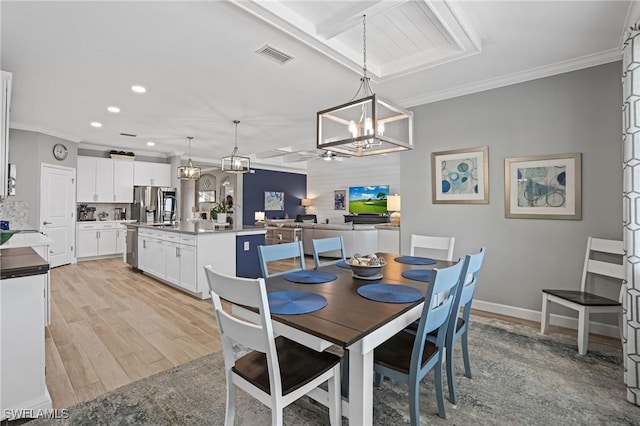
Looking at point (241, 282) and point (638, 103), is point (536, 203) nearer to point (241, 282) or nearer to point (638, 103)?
point (638, 103)

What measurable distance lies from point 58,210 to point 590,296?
27.2ft

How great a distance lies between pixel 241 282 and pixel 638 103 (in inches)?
105

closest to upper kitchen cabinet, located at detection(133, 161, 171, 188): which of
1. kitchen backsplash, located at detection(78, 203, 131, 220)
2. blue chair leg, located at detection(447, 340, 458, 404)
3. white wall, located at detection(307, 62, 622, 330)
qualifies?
kitchen backsplash, located at detection(78, 203, 131, 220)

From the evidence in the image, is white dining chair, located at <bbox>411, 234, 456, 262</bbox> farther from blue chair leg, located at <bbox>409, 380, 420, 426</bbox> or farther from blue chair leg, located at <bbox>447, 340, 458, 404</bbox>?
blue chair leg, located at <bbox>409, 380, 420, 426</bbox>

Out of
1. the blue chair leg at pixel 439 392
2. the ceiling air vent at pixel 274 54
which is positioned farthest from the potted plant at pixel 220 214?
the blue chair leg at pixel 439 392

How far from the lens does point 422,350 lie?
4.81 ft

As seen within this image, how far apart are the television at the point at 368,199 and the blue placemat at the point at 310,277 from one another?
8.01m

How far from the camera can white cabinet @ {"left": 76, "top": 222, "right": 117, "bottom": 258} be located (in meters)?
6.66

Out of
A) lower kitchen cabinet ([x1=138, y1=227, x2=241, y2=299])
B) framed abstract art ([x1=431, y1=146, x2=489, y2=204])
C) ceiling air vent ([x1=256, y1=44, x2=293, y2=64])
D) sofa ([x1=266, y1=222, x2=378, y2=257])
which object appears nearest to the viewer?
ceiling air vent ([x1=256, y1=44, x2=293, y2=64])

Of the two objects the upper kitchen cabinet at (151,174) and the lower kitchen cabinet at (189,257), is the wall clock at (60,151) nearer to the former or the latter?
the upper kitchen cabinet at (151,174)

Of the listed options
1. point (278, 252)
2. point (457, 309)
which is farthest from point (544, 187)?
point (278, 252)

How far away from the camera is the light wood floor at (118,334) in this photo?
2.22 meters

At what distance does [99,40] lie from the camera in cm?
267

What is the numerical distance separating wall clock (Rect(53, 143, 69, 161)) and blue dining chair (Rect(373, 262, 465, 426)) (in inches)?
281
